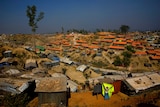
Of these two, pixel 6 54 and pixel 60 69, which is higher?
pixel 6 54

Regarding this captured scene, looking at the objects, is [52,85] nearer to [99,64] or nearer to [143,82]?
[143,82]

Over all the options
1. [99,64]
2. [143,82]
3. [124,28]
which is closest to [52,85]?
[143,82]

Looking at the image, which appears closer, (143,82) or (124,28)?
(143,82)

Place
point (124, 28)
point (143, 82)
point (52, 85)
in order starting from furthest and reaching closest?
point (124, 28) → point (143, 82) → point (52, 85)

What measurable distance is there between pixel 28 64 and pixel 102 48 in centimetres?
4363

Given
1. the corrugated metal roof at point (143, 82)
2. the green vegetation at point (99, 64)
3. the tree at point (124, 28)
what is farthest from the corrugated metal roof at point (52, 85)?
the tree at point (124, 28)

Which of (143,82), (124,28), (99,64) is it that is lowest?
(99,64)

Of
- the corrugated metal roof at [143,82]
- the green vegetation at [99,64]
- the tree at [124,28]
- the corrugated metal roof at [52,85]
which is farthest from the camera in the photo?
the tree at [124,28]

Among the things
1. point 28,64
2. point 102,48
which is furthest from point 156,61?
point 28,64

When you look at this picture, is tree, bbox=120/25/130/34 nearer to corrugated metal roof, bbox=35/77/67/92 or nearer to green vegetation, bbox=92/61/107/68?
green vegetation, bbox=92/61/107/68

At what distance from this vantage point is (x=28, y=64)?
41.2 m

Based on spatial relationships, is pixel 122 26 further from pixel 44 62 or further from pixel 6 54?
pixel 6 54

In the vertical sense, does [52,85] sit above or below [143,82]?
above

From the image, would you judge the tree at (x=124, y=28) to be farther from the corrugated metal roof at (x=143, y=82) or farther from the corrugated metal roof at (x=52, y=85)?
the corrugated metal roof at (x=52, y=85)
